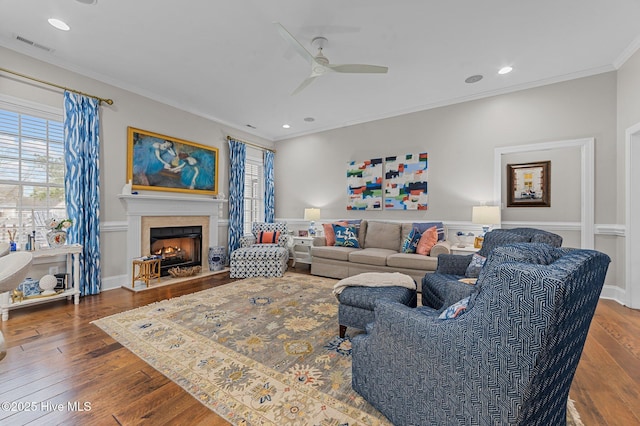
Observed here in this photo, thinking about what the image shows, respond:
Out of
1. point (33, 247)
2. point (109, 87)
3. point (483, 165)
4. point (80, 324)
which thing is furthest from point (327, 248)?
point (109, 87)

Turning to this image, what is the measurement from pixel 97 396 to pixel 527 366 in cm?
230

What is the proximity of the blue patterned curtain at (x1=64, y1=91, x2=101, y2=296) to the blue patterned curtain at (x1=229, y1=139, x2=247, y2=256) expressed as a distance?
7.12ft

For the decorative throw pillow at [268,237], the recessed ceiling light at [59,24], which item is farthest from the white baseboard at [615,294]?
the recessed ceiling light at [59,24]

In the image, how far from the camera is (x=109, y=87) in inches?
149

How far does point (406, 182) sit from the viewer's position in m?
4.88

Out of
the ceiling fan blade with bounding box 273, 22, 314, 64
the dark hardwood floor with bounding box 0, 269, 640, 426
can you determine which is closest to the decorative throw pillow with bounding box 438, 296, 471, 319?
the dark hardwood floor with bounding box 0, 269, 640, 426

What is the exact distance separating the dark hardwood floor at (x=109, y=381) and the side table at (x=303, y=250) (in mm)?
3277

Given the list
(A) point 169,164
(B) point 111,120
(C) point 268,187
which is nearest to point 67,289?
(A) point 169,164

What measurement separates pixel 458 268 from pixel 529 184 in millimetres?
2364

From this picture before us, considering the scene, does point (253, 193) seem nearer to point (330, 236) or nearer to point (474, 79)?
point (330, 236)

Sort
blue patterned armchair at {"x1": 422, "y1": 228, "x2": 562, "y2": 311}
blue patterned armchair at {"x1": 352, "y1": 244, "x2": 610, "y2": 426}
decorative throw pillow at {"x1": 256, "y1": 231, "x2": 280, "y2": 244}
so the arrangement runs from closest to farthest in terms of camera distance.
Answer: blue patterned armchair at {"x1": 352, "y1": 244, "x2": 610, "y2": 426}
blue patterned armchair at {"x1": 422, "y1": 228, "x2": 562, "y2": 311}
decorative throw pillow at {"x1": 256, "y1": 231, "x2": 280, "y2": 244}

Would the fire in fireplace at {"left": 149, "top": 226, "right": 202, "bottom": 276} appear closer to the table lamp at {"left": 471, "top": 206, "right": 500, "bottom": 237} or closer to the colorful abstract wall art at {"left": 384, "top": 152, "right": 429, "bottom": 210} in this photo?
the colorful abstract wall art at {"left": 384, "top": 152, "right": 429, "bottom": 210}

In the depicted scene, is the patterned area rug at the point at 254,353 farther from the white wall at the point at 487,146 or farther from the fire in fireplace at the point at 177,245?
the white wall at the point at 487,146

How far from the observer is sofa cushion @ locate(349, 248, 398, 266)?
4.06 meters
